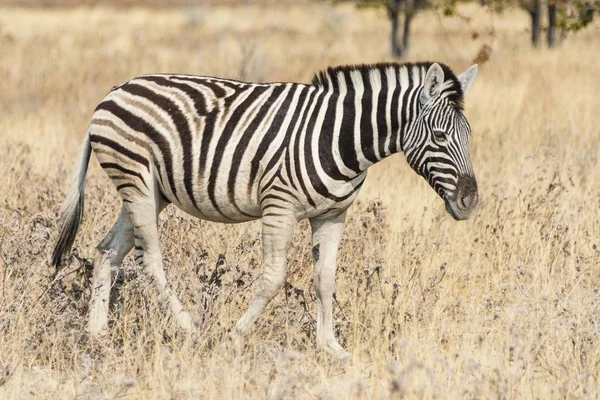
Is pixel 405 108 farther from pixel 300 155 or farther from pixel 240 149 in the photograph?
pixel 240 149

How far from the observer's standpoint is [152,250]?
5.02 metres

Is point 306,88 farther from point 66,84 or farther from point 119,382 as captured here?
point 66,84

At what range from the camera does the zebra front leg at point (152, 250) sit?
4.89m

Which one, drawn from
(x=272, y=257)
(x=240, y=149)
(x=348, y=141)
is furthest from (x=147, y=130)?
(x=348, y=141)

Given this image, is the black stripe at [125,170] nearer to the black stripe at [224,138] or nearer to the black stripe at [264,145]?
the black stripe at [224,138]

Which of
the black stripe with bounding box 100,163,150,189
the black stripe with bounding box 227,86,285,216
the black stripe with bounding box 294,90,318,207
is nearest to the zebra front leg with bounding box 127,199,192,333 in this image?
the black stripe with bounding box 100,163,150,189

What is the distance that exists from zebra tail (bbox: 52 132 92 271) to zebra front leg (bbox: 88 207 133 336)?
8.2 inches

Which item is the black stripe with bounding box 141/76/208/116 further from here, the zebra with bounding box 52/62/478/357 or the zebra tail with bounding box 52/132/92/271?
the zebra tail with bounding box 52/132/92/271

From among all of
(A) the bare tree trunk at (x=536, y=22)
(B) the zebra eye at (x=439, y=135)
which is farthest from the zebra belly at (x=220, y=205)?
(A) the bare tree trunk at (x=536, y=22)

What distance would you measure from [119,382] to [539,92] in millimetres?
9373

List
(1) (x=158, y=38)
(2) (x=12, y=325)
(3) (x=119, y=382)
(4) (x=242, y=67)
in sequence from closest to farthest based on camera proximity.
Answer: (3) (x=119, y=382) < (2) (x=12, y=325) < (4) (x=242, y=67) < (1) (x=158, y=38)

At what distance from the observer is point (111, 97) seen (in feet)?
16.4

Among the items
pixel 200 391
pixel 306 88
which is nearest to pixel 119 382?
pixel 200 391

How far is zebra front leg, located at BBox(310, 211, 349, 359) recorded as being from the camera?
4.86 meters
